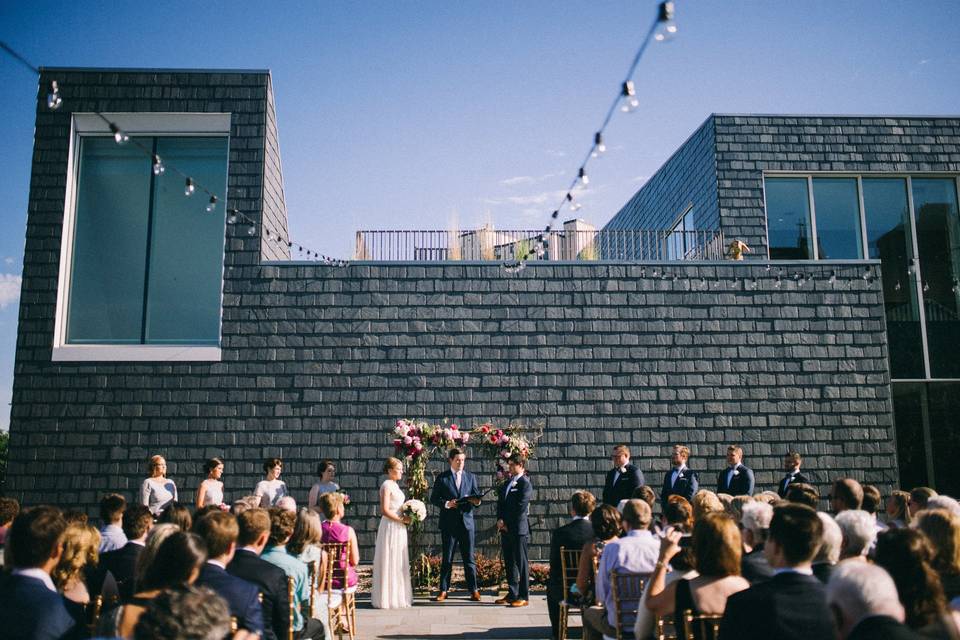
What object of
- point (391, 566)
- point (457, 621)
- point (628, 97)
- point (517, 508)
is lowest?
point (457, 621)

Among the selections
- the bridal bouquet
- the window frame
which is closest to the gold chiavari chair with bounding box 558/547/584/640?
the bridal bouquet

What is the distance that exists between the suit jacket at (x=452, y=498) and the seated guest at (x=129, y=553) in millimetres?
4240

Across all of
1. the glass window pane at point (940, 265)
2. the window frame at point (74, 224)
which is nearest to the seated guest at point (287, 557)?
the window frame at point (74, 224)

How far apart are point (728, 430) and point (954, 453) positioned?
356 cm

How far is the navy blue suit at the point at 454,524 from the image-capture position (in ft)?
26.3

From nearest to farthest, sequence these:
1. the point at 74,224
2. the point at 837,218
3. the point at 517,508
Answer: the point at 517,508 → the point at 74,224 → the point at 837,218

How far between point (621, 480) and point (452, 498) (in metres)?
1.97

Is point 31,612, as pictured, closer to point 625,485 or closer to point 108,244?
point 625,485

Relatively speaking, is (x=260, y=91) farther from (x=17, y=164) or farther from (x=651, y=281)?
(x=651, y=281)

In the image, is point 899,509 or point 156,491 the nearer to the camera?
point 899,509

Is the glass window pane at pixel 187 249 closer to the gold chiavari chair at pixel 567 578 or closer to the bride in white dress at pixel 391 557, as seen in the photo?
the bride in white dress at pixel 391 557

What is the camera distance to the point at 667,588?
11.3ft

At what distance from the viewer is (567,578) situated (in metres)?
5.59

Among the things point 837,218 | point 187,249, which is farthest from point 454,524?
point 837,218
